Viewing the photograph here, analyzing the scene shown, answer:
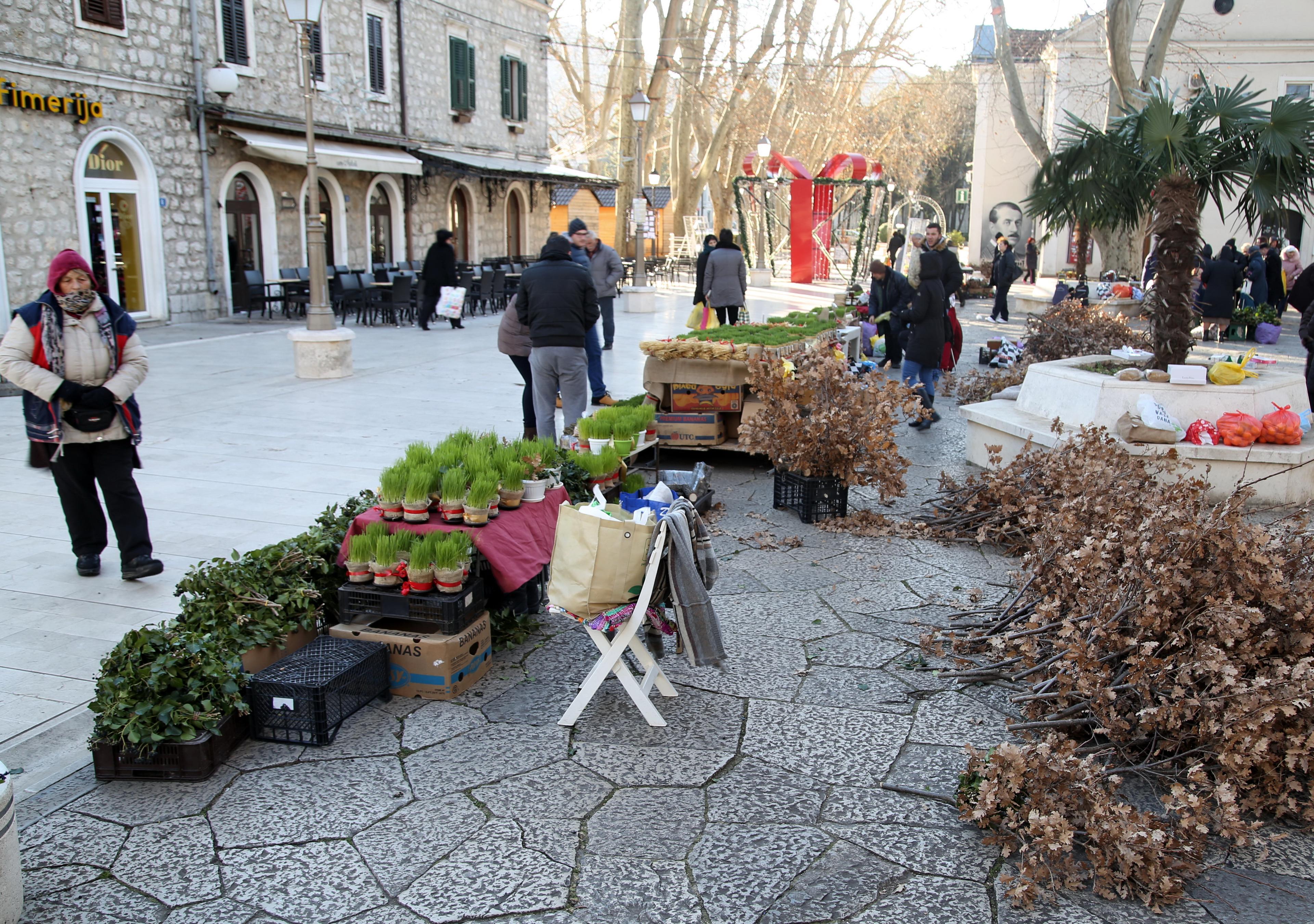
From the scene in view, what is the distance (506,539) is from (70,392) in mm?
2469

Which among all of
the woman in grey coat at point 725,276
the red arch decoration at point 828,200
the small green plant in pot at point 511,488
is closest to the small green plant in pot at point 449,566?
the small green plant in pot at point 511,488

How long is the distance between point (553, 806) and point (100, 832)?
4.84ft

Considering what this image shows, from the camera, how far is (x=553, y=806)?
355 centimetres

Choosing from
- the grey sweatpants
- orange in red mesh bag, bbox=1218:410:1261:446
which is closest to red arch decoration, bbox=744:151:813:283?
the grey sweatpants

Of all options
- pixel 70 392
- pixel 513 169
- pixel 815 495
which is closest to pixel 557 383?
pixel 815 495

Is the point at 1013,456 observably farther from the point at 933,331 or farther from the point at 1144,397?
the point at 933,331

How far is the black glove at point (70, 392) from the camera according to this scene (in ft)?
17.2

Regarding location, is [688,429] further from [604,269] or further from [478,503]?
[604,269]

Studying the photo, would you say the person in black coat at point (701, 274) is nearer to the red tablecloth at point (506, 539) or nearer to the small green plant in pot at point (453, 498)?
the red tablecloth at point (506, 539)

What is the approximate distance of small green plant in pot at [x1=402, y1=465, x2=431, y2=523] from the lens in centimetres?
464

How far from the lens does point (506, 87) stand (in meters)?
27.9

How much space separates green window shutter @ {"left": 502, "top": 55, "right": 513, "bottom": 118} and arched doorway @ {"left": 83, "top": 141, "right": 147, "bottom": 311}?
1339 cm

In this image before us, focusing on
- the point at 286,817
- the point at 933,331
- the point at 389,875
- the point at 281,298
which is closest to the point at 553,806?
the point at 389,875

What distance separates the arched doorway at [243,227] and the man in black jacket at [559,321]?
485 inches
